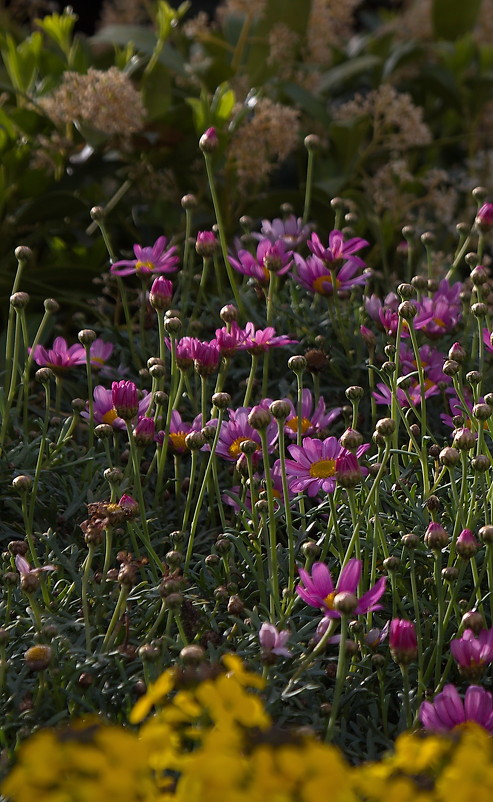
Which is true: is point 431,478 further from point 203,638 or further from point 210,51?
point 210,51

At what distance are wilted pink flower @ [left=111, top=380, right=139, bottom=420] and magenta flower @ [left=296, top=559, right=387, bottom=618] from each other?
30 centimetres

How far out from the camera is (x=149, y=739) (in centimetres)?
61

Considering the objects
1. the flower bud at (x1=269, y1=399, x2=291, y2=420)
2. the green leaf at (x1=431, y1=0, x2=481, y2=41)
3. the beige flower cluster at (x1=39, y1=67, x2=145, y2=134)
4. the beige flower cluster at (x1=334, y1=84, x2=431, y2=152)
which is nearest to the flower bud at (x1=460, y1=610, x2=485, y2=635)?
the flower bud at (x1=269, y1=399, x2=291, y2=420)

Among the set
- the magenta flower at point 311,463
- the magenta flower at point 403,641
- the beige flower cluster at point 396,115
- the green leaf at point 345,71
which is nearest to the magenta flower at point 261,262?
the magenta flower at point 311,463

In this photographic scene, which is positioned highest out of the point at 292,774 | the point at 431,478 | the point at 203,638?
the point at 292,774

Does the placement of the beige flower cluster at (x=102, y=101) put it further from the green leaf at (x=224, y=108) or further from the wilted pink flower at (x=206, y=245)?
the wilted pink flower at (x=206, y=245)

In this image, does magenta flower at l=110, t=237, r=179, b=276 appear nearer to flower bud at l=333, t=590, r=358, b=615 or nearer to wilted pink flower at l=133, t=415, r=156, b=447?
wilted pink flower at l=133, t=415, r=156, b=447

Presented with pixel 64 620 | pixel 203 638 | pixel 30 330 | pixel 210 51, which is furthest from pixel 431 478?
pixel 210 51

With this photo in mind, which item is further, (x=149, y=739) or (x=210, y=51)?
(x=210, y=51)

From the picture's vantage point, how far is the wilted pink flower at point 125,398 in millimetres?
1156

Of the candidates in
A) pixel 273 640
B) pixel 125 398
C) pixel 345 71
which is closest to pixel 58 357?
pixel 125 398

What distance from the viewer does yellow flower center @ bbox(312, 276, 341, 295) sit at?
1564mm

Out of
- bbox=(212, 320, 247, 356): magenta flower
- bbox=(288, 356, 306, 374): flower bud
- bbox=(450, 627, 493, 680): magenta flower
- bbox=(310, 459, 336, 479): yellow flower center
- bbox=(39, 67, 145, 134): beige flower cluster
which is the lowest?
bbox=(450, 627, 493, 680): magenta flower

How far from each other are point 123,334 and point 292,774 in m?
1.25
